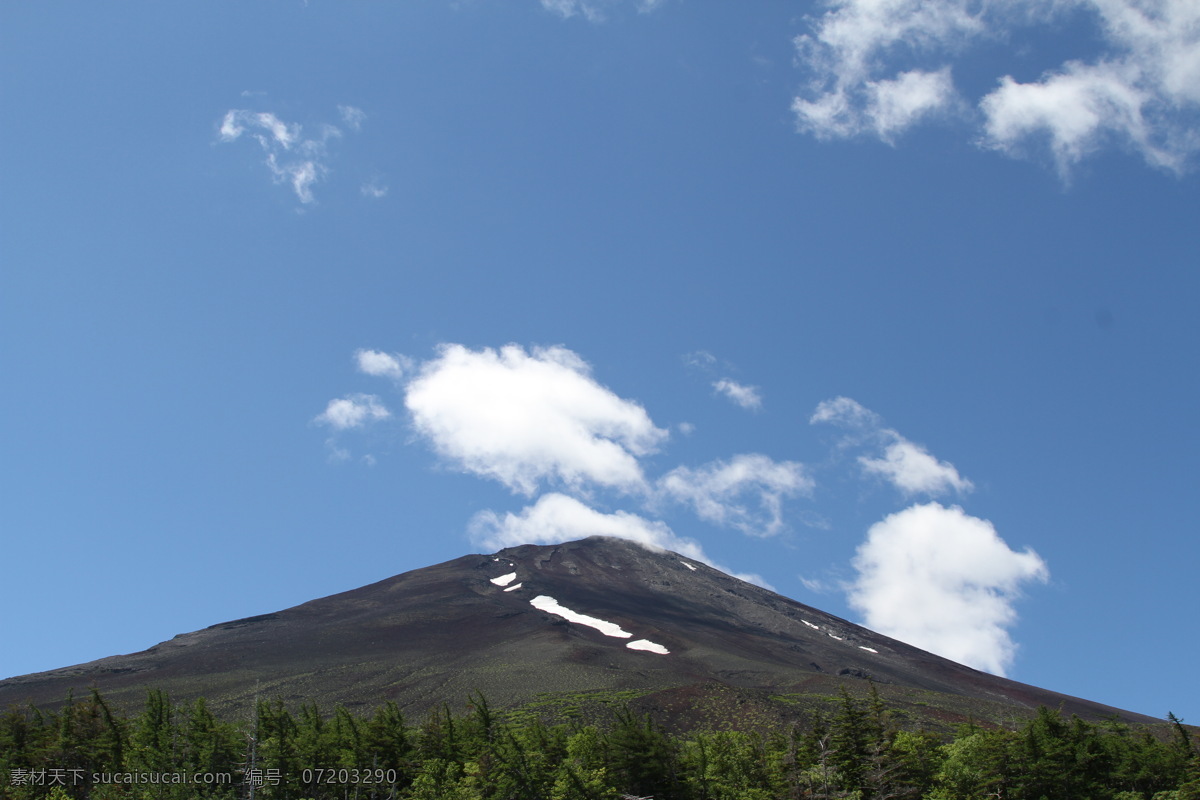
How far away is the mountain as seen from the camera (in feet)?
248

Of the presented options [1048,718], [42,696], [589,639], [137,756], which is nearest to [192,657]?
[42,696]

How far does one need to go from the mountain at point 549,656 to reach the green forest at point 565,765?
16.2 meters

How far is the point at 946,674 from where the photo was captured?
4924 inches

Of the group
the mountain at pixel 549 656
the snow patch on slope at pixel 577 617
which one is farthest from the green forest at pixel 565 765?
the snow patch on slope at pixel 577 617

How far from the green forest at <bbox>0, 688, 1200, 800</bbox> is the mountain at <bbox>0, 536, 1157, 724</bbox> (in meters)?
16.2

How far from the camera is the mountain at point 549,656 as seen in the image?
248ft

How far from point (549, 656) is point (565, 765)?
1838 inches

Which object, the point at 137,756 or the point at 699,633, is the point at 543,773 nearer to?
the point at 137,756

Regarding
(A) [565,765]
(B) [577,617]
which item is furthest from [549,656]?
(A) [565,765]

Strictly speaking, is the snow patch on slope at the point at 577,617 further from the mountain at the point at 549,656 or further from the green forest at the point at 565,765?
the green forest at the point at 565,765

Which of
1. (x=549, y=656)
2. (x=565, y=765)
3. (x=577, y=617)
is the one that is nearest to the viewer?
(x=565, y=765)

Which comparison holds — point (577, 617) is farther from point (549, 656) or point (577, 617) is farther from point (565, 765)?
point (565, 765)

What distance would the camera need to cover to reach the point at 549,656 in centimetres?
8881

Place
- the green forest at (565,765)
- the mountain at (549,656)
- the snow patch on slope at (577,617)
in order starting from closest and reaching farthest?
the green forest at (565,765), the mountain at (549,656), the snow patch on slope at (577,617)
